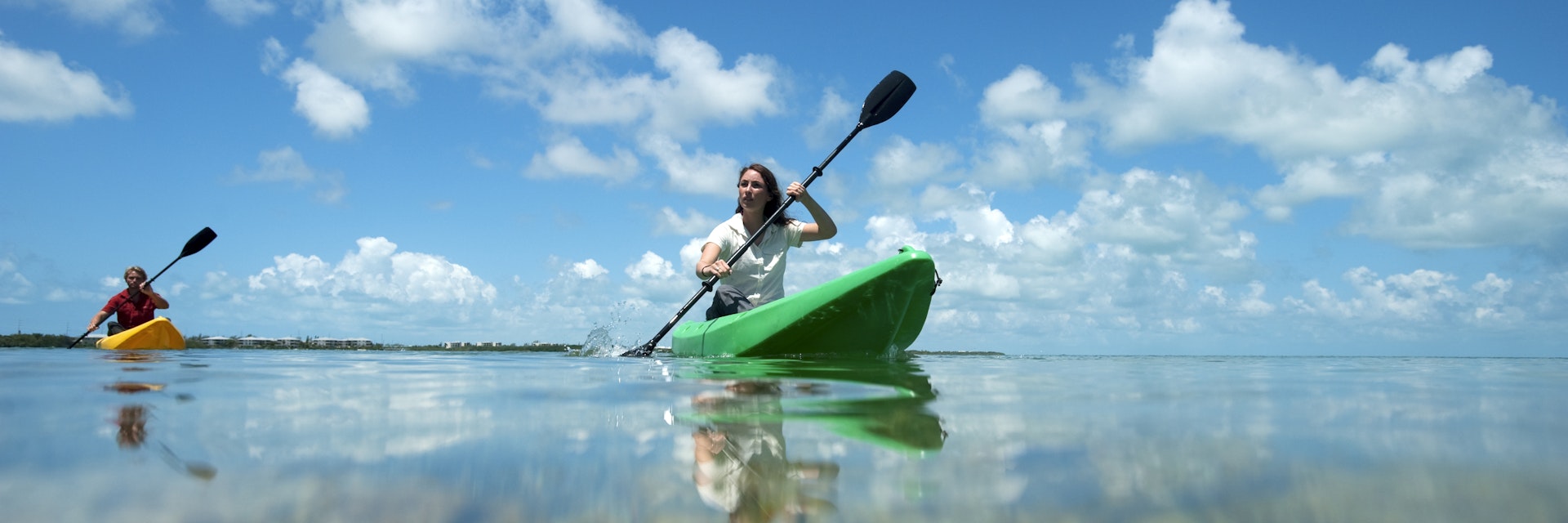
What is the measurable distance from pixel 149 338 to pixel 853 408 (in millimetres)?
12272

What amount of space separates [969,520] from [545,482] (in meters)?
0.58

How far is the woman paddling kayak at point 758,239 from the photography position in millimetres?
6938

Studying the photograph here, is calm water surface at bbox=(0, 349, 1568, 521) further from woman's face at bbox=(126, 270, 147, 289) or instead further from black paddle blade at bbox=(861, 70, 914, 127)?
woman's face at bbox=(126, 270, 147, 289)

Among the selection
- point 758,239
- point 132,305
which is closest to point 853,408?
point 758,239

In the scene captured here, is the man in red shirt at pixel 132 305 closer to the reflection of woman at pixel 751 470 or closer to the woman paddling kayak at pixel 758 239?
the woman paddling kayak at pixel 758 239

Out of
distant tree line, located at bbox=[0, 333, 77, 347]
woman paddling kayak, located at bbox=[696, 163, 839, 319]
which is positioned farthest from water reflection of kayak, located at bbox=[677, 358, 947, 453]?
distant tree line, located at bbox=[0, 333, 77, 347]

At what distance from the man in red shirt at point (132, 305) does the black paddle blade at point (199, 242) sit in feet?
4.46

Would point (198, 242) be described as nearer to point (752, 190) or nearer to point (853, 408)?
point (752, 190)

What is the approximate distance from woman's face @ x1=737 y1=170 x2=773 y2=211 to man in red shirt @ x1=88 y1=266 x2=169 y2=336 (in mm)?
9735

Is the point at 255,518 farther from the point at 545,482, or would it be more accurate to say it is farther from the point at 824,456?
the point at 824,456

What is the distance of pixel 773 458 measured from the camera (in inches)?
49.8

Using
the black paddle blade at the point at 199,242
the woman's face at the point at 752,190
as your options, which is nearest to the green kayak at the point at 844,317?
the woman's face at the point at 752,190

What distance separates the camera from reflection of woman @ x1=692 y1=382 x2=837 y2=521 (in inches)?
38.0

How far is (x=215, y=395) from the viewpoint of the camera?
2438 mm
